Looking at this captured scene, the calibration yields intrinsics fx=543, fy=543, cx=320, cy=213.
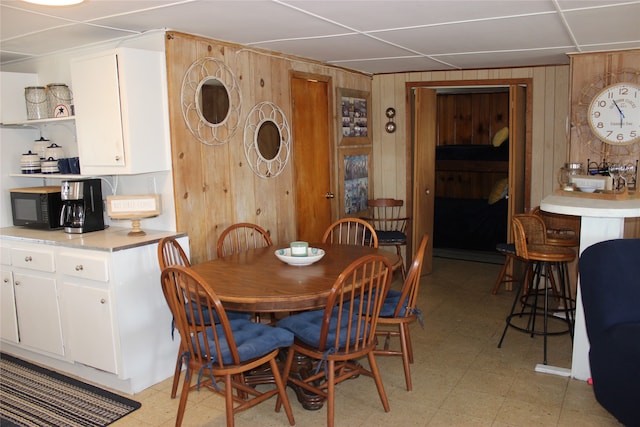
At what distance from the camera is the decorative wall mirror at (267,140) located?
4082 mm

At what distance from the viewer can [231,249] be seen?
389 cm

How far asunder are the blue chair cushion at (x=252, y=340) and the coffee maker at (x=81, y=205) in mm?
1317

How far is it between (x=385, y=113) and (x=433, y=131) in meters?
0.55

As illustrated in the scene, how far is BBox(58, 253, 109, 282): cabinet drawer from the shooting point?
3.14 meters

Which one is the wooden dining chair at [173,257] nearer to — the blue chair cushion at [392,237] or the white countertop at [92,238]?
the white countertop at [92,238]

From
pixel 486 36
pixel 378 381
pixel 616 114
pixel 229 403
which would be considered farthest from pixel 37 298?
pixel 616 114

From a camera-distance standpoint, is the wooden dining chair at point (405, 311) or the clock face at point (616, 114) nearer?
the wooden dining chair at point (405, 311)

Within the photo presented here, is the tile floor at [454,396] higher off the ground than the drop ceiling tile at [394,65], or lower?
lower

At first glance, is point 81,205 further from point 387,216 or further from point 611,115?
point 611,115

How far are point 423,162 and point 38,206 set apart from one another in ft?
11.7

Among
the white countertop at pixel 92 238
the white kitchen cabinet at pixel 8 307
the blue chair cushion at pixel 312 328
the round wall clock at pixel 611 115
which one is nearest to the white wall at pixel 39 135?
the white countertop at pixel 92 238

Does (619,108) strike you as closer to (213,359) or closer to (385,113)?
(385,113)

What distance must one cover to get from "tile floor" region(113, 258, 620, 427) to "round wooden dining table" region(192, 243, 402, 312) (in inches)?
29.4

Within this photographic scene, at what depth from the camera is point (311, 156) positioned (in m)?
4.87
